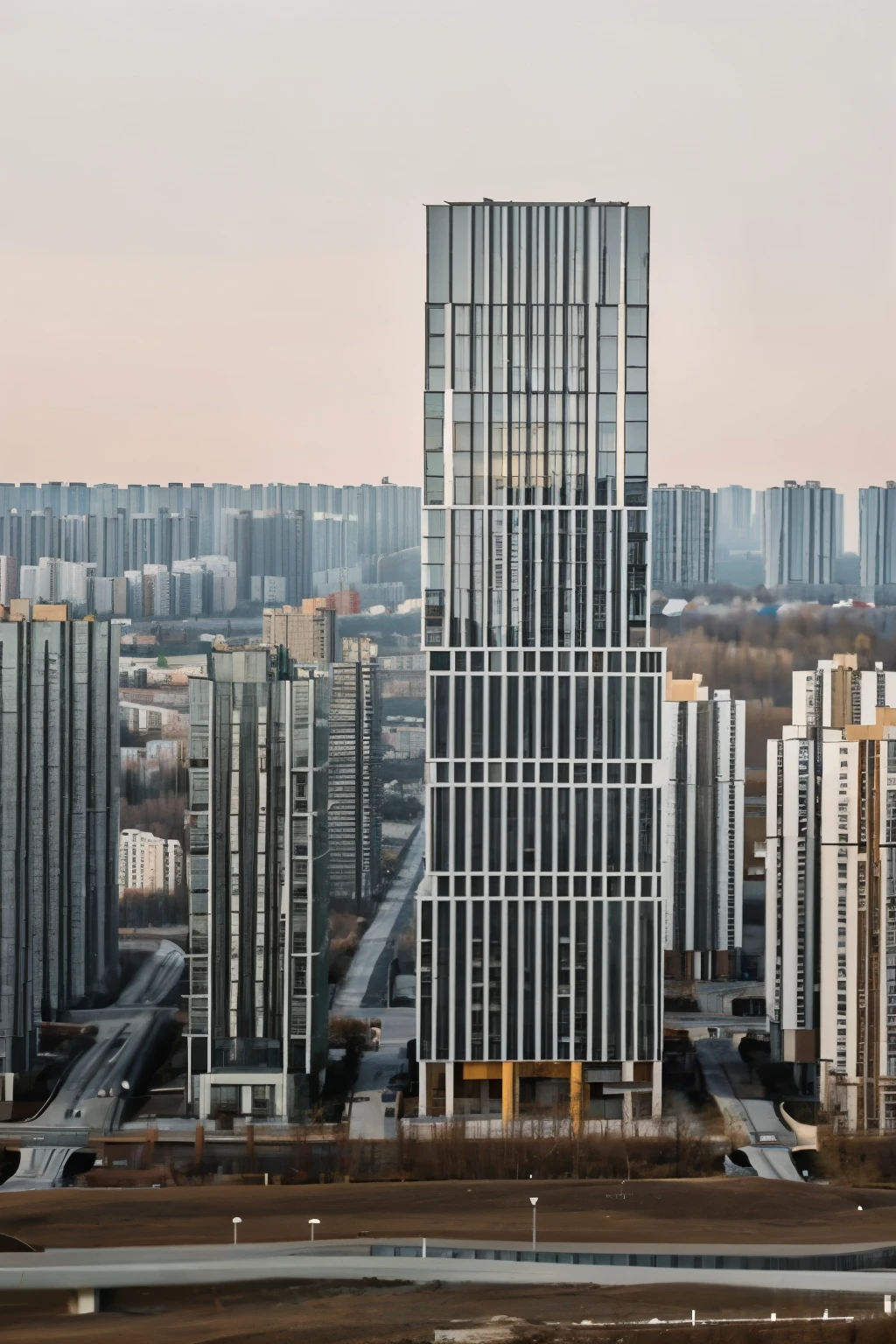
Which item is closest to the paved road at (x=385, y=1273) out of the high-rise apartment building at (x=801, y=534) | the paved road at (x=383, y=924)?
the paved road at (x=383, y=924)

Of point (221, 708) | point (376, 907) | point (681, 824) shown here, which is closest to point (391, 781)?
point (376, 907)

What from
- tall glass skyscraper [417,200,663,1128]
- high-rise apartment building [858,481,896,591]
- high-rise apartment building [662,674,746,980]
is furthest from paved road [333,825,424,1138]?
high-rise apartment building [858,481,896,591]

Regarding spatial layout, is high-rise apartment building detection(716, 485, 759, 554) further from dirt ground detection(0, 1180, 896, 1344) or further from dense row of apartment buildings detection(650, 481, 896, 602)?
dirt ground detection(0, 1180, 896, 1344)

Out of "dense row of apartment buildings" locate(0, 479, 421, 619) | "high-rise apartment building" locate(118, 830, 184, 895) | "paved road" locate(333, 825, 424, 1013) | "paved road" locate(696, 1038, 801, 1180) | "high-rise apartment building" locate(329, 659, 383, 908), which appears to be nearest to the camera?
"paved road" locate(696, 1038, 801, 1180)

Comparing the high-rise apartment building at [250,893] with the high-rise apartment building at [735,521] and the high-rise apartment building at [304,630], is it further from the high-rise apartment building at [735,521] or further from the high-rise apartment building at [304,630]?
the high-rise apartment building at [735,521]

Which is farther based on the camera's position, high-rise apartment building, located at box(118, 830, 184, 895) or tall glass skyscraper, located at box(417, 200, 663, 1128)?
high-rise apartment building, located at box(118, 830, 184, 895)
